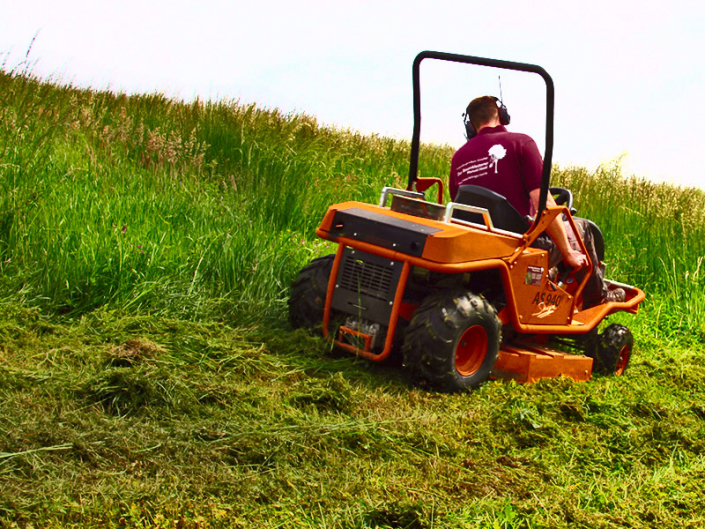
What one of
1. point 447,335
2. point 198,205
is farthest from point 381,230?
point 198,205

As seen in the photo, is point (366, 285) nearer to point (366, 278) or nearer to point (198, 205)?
point (366, 278)

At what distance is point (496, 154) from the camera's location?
5.40 metres

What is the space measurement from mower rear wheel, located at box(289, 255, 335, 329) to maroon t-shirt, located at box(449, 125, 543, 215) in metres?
1.14

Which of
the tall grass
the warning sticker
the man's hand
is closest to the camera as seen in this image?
the warning sticker

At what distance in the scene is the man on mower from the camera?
5.34 m

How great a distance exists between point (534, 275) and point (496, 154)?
839mm

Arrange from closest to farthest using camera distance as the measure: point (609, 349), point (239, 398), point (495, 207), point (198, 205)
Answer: point (239, 398), point (495, 207), point (609, 349), point (198, 205)

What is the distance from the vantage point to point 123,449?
143 inches

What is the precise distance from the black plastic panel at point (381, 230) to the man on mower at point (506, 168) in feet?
2.84

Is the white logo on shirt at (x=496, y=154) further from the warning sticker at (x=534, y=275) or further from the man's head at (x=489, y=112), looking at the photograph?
the warning sticker at (x=534, y=275)

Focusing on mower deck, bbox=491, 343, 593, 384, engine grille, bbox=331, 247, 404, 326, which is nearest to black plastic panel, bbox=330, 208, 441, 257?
engine grille, bbox=331, 247, 404, 326

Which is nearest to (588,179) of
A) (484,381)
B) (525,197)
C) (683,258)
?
(683,258)

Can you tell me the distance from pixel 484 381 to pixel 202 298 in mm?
2134

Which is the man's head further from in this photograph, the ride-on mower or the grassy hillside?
the grassy hillside
